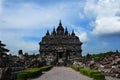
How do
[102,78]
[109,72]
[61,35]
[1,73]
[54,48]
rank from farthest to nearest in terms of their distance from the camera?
[61,35], [54,48], [109,72], [102,78], [1,73]

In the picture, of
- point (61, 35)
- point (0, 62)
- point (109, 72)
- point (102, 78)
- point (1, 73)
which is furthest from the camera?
point (61, 35)

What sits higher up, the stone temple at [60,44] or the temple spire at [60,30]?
the temple spire at [60,30]

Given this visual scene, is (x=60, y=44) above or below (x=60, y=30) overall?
below

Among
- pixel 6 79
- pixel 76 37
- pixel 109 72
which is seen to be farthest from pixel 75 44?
pixel 6 79

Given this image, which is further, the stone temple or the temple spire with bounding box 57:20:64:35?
the temple spire with bounding box 57:20:64:35

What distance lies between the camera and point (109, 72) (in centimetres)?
3105

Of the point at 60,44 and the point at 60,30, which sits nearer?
the point at 60,44

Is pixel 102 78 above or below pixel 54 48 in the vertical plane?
below

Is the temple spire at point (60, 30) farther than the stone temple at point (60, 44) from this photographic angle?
Yes

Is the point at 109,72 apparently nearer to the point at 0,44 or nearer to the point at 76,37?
the point at 0,44

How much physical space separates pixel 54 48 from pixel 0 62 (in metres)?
98.1

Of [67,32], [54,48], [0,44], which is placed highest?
[67,32]

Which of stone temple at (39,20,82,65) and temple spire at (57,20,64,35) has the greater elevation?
temple spire at (57,20,64,35)

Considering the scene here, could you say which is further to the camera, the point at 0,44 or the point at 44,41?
the point at 44,41
